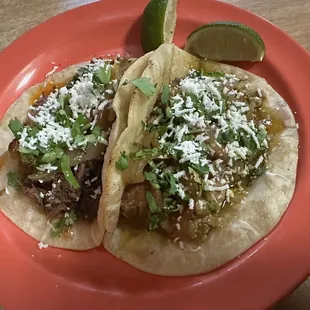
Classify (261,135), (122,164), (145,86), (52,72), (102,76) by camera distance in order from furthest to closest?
(52,72)
(102,76)
(261,135)
(145,86)
(122,164)

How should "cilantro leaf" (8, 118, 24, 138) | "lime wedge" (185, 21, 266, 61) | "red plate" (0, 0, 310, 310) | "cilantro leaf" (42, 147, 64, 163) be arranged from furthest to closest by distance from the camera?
1. "lime wedge" (185, 21, 266, 61)
2. "cilantro leaf" (8, 118, 24, 138)
3. "cilantro leaf" (42, 147, 64, 163)
4. "red plate" (0, 0, 310, 310)

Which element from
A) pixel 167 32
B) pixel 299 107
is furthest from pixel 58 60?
pixel 299 107

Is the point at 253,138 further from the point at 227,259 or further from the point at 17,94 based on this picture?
the point at 17,94

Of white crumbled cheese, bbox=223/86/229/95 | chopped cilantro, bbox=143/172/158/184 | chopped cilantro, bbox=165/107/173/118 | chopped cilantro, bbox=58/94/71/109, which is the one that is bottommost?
chopped cilantro, bbox=143/172/158/184

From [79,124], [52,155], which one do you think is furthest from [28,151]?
[79,124]

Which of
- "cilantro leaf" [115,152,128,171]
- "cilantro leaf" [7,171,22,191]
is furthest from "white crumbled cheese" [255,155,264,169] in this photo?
"cilantro leaf" [7,171,22,191]

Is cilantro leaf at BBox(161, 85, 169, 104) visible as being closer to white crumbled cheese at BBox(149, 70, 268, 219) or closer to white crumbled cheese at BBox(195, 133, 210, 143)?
white crumbled cheese at BBox(149, 70, 268, 219)

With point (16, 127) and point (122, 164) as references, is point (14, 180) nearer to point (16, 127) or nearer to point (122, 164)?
point (16, 127)
